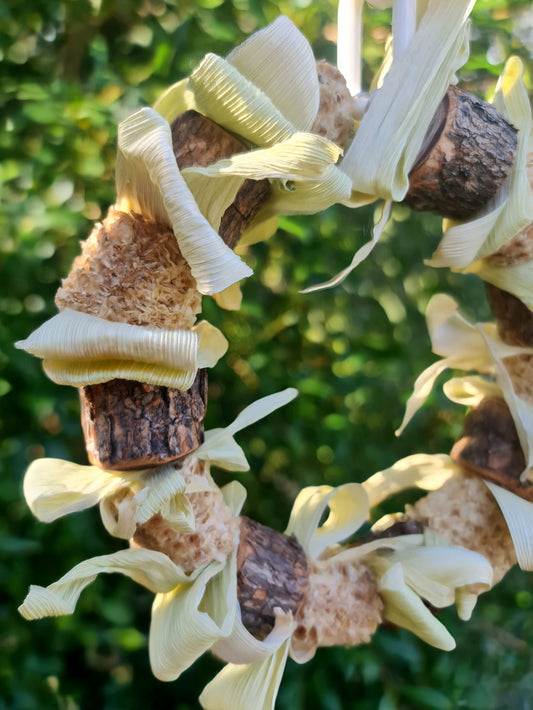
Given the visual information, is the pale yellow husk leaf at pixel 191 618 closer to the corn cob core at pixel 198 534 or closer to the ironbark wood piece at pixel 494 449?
the corn cob core at pixel 198 534

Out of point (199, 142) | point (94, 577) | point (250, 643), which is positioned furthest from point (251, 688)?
point (199, 142)

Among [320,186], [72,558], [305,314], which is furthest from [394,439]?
[320,186]

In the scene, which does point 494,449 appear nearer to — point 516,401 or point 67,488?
point 516,401

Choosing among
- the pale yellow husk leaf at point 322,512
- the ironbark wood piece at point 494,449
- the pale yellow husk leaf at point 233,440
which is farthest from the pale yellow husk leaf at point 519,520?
the pale yellow husk leaf at point 233,440

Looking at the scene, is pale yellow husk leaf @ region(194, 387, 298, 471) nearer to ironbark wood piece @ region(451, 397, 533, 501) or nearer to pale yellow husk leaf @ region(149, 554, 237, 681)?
pale yellow husk leaf @ region(149, 554, 237, 681)

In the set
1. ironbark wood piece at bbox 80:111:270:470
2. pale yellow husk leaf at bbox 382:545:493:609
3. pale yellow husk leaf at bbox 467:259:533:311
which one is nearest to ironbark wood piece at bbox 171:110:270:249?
ironbark wood piece at bbox 80:111:270:470

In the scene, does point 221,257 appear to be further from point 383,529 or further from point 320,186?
point 383,529
